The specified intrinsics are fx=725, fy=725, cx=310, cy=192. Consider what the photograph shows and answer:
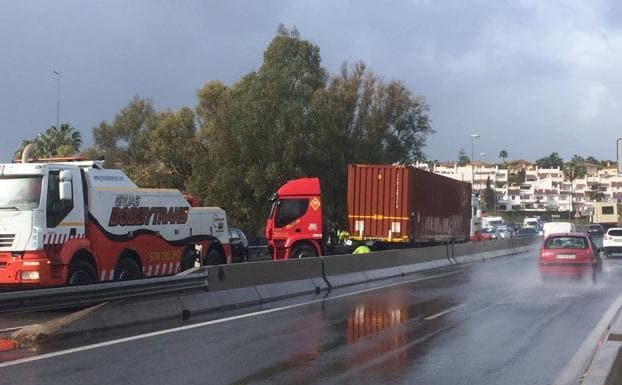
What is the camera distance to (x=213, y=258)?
66.6ft

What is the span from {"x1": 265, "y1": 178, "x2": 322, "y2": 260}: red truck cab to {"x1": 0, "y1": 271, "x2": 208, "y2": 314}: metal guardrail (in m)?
12.0

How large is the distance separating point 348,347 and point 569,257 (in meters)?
15.2

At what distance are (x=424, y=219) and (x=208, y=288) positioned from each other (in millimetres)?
17585

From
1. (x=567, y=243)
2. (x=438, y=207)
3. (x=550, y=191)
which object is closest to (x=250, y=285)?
(x=567, y=243)

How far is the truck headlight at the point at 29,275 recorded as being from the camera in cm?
1277

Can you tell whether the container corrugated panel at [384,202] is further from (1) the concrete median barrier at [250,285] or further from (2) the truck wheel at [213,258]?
(2) the truck wheel at [213,258]

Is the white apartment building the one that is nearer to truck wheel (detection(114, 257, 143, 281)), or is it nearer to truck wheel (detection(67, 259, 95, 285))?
truck wheel (detection(114, 257, 143, 281))

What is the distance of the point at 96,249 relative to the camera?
48.0 ft

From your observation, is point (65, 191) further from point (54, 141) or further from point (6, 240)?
point (54, 141)

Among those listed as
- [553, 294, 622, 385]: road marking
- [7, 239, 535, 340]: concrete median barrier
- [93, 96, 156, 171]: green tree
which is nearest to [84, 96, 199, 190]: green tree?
[93, 96, 156, 171]: green tree

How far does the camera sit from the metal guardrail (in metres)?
10.1

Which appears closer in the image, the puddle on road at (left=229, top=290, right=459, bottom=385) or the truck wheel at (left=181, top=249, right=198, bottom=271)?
the puddle on road at (left=229, top=290, right=459, bottom=385)

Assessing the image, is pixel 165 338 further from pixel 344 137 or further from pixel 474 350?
pixel 344 137

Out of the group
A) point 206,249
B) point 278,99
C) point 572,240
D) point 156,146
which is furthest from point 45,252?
point 156,146
